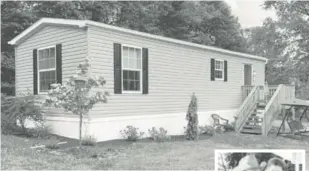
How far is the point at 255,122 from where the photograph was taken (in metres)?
12.9

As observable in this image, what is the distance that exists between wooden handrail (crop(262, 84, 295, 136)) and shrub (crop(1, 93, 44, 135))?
7.81m

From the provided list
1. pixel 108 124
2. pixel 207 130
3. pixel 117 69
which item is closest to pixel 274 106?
pixel 207 130

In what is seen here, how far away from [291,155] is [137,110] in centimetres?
796

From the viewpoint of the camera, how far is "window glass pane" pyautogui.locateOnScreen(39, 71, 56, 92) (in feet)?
33.2

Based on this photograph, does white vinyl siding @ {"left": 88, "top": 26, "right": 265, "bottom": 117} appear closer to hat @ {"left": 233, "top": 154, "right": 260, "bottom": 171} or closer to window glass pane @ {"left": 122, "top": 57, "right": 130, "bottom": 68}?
window glass pane @ {"left": 122, "top": 57, "right": 130, "bottom": 68}

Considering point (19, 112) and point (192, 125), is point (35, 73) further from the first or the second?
point (192, 125)

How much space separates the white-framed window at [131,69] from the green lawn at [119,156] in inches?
69.8

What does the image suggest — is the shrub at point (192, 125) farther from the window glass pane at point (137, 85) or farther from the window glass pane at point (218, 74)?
the window glass pane at point (218, 74)

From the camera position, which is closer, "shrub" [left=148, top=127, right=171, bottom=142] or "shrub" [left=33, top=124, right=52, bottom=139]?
"shrub" [left=33, top=124, right=52, bottom=139]

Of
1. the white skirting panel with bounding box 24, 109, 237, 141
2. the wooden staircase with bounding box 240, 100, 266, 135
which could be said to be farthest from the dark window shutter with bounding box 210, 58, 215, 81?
the white skirting panel with bounding box 24, 109, 237, 141

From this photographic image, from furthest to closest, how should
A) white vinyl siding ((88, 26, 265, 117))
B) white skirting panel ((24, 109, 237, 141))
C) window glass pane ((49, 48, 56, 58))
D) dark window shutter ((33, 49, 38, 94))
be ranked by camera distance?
dark window shutter ((33, 49, 38, 94)), window glass pane ((49, 48, 56, 58)), white vinyl siding ((88, 26, 265, 117)), white skirting panel ((24, 109, 237, 141))

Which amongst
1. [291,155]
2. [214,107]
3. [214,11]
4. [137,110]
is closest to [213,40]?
[214,11]

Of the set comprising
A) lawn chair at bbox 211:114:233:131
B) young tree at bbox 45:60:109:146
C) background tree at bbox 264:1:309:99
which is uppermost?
background tree at bbox 264:1:309:99

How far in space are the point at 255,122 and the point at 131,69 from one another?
5847 mm
